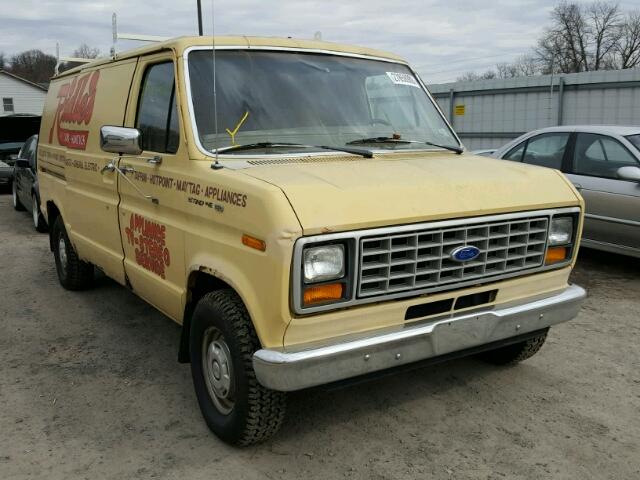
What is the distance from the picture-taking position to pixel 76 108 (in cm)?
572

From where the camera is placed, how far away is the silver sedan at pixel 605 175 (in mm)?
6711

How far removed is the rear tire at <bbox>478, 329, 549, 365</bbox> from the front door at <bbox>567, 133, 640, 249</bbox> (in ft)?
9.99

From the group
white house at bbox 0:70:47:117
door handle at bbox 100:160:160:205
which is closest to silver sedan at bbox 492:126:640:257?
door handle at bbox 100:160:160:205

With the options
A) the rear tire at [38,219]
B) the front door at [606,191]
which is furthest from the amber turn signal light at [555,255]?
the rear tire at [38,219]

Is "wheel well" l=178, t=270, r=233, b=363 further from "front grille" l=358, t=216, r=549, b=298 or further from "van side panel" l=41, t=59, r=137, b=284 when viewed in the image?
"van side panel" l=41, t=59, r=137, b=284

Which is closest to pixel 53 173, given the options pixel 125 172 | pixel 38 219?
pixel 125 172

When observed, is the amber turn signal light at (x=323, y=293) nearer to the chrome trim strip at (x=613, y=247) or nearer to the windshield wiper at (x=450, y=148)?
the windshield wiper at (x=450, y=148)

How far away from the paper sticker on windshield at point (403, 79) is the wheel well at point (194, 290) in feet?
6.59

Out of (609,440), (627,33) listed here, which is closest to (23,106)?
(627,33)

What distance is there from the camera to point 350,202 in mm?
2949

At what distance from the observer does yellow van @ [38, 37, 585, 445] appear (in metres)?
2.92

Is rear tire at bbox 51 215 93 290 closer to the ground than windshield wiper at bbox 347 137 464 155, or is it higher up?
closer to the ground

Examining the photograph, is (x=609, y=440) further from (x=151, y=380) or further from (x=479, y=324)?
(x=151, y=380)

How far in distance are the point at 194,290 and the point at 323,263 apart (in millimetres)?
1185
